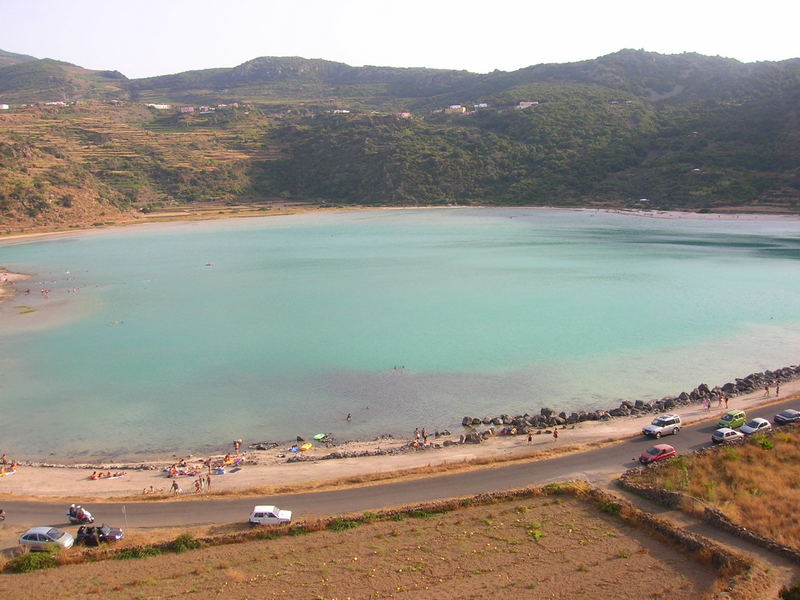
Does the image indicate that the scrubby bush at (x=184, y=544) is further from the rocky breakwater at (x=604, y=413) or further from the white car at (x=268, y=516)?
the rocky breakwater at (x=604, y=413)

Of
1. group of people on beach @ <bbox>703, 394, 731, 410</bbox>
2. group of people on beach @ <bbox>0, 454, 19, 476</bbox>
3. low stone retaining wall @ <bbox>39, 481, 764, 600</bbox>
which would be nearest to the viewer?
low stone retaining wall @ <bbox>39, 481, 764, 600</bbox>

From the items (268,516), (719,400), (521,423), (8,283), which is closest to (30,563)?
(268,516)

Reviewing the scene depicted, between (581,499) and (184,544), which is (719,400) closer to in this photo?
(581,499)

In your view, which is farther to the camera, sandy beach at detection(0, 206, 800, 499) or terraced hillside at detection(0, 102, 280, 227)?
terraced hillside at detection(0, 102, 280, 227)

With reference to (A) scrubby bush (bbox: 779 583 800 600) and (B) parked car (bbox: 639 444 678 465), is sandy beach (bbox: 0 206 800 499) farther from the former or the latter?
(A) scrubby bush (bbox: 779 583 800 600)

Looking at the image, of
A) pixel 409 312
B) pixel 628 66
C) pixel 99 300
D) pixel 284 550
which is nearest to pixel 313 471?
pixel 284 550

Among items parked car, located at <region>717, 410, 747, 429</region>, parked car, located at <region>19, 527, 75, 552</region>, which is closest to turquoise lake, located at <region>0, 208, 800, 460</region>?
parked car, located at <region>717, 410, 747, 429</region>
